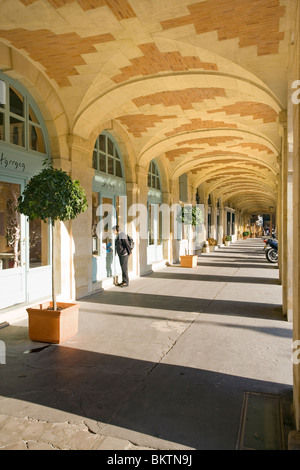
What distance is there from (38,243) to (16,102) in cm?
258

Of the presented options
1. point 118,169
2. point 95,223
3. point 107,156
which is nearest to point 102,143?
point 107,156

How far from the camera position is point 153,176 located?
1333 centimetres

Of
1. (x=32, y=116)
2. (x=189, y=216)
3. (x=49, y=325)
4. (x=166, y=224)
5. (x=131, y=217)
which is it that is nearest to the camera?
(x=49, y=325)

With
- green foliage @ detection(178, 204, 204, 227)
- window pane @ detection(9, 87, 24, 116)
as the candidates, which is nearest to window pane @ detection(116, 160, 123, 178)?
window pane @ detection(9, 87, 24, 116)

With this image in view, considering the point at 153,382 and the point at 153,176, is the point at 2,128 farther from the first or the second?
the point at 153,176

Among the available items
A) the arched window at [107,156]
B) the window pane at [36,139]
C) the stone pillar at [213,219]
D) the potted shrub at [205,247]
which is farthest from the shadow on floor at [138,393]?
the stone pillar at [213,219]

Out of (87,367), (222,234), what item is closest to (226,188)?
(222,234)

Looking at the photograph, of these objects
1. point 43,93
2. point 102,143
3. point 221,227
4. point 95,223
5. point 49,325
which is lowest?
point 49,325

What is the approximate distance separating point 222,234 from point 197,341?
948 inches

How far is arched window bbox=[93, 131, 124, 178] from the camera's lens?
885cm

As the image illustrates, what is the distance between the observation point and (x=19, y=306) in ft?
19.6

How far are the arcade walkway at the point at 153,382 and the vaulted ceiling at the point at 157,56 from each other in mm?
4015

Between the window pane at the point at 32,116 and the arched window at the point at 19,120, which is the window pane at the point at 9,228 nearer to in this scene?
the arched window at the point at 19,120

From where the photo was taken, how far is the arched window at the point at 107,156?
29.0 feet
